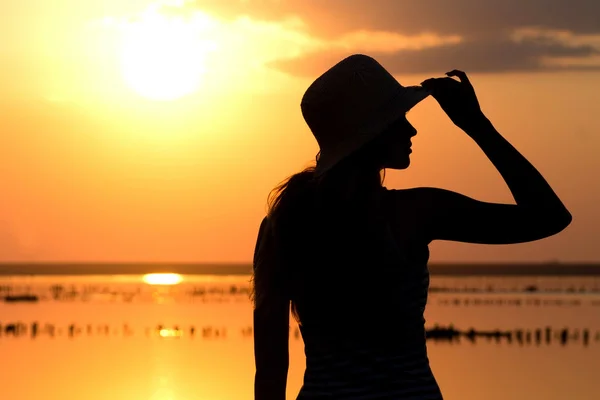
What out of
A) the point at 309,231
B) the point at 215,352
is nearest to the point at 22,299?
the point at 215,352

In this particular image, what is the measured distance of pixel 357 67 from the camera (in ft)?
11.3

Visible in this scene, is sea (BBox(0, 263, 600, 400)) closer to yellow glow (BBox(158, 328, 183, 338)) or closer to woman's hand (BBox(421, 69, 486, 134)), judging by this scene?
yellow glow (BBox(158, 328, 183, 338))

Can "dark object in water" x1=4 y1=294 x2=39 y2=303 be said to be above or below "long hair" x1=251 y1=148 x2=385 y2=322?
below

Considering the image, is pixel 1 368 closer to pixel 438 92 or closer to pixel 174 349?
pixel 174 349

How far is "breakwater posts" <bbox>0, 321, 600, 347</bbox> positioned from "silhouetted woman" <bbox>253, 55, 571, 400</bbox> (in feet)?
110

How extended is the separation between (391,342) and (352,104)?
2.22 ft

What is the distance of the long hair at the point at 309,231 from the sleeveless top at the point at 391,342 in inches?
3.3

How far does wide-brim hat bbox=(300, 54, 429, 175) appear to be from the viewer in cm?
337

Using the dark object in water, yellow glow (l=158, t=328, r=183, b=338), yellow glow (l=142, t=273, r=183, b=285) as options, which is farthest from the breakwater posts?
yellow glow (l=142, t=273, r=183, b=285)

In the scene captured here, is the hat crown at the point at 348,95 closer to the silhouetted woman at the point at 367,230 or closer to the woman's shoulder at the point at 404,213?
the silhouetted woman at the point at 367,230

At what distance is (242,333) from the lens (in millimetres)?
39406

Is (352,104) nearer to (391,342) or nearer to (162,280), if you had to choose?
(391,342)

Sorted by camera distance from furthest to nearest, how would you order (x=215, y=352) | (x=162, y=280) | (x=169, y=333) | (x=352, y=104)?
(x=162, y=280) → (x=169, y=333) → (x=215, y=352) → (x=352, y=104)

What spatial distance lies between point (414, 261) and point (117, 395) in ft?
66.9
